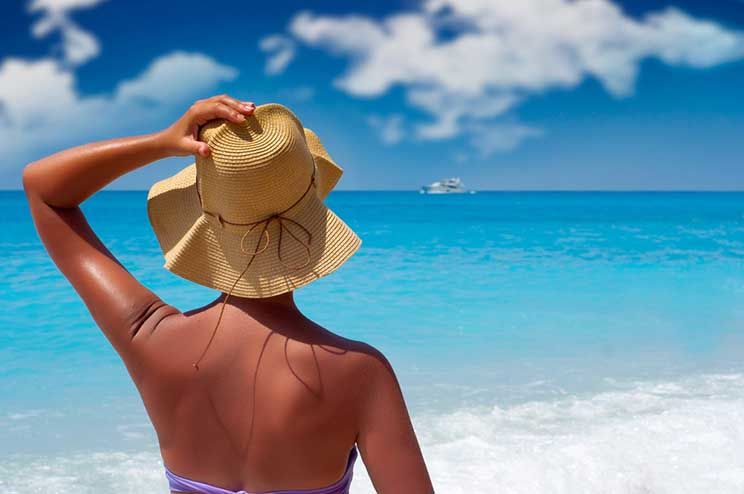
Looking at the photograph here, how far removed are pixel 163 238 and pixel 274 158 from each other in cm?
32

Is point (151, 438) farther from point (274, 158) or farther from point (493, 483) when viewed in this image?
point (274, 158)

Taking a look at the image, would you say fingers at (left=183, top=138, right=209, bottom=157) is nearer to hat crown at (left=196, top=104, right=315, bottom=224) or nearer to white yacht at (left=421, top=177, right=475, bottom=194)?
hat crown at (left=196, top=104, right=315, bottom=224)

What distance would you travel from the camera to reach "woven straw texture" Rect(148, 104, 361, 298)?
100cm

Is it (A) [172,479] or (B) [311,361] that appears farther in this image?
(A) [172,479]

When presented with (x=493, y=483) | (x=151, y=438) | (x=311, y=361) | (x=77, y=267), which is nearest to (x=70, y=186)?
(x=77, y=267)

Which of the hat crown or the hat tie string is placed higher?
the hat crown

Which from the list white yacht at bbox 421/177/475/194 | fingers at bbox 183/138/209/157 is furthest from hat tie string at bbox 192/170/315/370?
white yacht at bbox 421/177/475/194

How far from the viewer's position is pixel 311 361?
960mm

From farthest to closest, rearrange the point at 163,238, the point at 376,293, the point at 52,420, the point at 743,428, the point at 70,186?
the point at 376,293 < the point at 52,420 < the point at 743,428 < the point at 163,238 < the point at 70,186

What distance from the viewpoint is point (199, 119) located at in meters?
1.00

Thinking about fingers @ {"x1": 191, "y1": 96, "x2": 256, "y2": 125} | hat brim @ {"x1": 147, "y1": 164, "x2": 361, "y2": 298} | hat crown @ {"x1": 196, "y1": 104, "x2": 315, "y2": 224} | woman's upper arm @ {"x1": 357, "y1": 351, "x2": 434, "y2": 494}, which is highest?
fingers @ {"x1": 191, "y1": 96, "x2": 256, "y2": 125}

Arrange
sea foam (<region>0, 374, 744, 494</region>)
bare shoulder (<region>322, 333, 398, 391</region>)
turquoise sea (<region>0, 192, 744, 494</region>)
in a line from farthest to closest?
turquoise sea (<region>0, 192, 744, 494</region>) → sea foam (<region>0, 374, 744, 494</region>) → bare shoulder (<region>322, 333, 398, 391</region>)

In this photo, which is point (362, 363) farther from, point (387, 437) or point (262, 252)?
point (262, 252)

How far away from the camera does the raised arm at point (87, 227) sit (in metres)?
1.03
